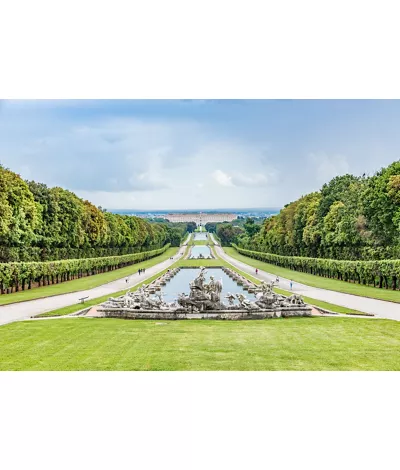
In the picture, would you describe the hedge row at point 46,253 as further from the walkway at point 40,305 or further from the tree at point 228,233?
the tree at point 228,233

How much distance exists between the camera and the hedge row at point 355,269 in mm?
30908

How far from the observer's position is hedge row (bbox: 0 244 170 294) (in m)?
30.3

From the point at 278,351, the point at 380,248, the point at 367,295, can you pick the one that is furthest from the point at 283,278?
the point at 278,351

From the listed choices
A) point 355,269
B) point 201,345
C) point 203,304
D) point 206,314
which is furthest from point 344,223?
point 201,345

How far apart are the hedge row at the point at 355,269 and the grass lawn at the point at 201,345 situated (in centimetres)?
1348

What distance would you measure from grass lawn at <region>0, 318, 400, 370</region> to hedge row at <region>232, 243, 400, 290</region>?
13.5 metres

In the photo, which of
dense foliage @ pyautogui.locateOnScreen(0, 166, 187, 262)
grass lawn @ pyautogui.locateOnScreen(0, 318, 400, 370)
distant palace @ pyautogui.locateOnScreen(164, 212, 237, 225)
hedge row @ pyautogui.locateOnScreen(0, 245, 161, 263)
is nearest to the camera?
grass lawn @ pyautogui.locateOnScreen(0, 318, 400, 370)

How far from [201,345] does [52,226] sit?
98.6 ft

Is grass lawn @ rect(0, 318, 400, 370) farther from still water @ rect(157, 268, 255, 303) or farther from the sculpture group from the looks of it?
still water @ rect(157, 268, 255, 303)

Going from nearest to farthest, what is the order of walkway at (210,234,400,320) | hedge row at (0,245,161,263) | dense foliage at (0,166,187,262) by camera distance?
walkway at (210,234,400,320) < dense foliage at (0,166,187,262) < hedge row at (0,245,161,263)

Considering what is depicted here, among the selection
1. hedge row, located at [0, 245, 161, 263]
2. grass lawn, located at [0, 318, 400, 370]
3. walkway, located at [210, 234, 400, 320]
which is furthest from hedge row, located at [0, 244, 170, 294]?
walkway, located at [210, 234, 400, 320]

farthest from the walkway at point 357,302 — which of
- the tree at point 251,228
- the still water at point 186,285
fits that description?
the tree at point 251,228

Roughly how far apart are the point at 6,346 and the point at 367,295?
1832 centimetres

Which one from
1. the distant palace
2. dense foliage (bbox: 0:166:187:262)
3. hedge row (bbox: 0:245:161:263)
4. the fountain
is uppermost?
the distant palace
